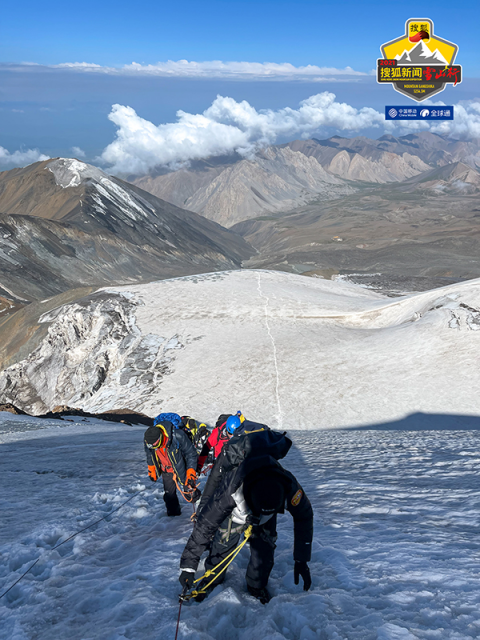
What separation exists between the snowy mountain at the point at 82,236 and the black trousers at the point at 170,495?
60382 millimetres

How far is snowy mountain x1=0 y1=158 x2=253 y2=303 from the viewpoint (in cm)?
7431

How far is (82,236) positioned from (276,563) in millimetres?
90781

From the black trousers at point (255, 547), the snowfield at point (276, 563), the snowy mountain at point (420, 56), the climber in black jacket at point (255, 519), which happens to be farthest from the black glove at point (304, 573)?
the snowy mountain at point (420, 56)

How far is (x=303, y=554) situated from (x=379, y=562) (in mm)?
1325

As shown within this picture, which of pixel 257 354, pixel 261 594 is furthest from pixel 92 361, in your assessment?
pixel 261 594

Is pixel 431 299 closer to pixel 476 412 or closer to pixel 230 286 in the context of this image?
pixel 476 412

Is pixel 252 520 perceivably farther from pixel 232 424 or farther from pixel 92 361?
pixel 92 361

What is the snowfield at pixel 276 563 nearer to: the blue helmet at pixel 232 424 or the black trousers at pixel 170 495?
the black trousers at pixel 170 495

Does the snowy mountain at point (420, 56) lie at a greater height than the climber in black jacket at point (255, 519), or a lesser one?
greater

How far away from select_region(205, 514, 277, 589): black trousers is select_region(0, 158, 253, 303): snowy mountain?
62.7 m

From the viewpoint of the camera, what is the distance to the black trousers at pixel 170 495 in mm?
6910

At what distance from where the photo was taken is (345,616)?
178 inches

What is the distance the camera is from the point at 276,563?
5.51 m

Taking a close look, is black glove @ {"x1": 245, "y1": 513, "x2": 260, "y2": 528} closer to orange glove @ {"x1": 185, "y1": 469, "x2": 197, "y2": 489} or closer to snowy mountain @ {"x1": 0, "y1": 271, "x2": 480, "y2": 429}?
orange glove @ {"x1": 185, "y1": 469, "x2": 197, "y2": 489}
